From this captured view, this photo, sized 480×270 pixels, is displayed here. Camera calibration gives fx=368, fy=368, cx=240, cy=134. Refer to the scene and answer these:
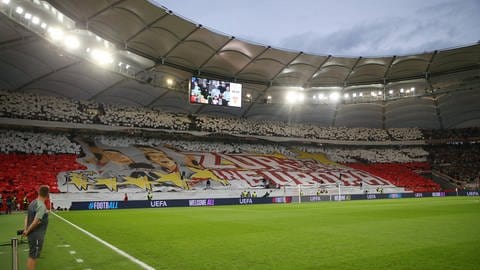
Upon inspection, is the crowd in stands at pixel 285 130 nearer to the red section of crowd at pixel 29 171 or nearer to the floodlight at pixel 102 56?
the floodlight at pixel 102 56

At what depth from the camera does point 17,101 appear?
130ft

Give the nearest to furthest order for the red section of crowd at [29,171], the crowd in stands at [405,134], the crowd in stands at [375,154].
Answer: the red section of crowd at [29,171] < the crowd in stands at [375,154] < the crowd in stands at [405,134]

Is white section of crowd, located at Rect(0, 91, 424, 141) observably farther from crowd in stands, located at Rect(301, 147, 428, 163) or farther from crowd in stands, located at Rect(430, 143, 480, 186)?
Answer: crowd in stands, located at Rect(430, 143, 480, 186)

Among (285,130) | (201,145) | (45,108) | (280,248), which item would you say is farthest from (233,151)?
(280,248)

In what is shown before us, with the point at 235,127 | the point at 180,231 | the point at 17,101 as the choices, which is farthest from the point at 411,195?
the point at 17,101

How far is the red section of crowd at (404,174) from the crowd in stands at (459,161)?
8.18 feet

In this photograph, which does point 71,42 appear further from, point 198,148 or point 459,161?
point 459,161

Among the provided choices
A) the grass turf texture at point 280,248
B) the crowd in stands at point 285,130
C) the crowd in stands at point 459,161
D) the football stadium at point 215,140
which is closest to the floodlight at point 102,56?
the football stadium at point 215,140

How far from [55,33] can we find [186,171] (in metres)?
19.8

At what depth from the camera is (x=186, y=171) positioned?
1705 inches

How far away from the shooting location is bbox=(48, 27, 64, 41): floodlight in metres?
34.8

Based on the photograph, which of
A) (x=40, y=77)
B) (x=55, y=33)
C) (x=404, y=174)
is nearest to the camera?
(x=55, y=33)

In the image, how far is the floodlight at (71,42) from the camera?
121ft

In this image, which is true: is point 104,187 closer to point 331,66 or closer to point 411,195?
point 331,66
